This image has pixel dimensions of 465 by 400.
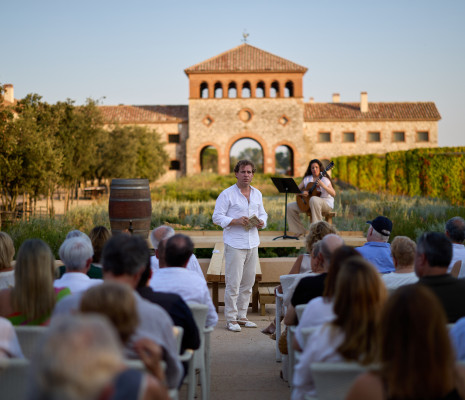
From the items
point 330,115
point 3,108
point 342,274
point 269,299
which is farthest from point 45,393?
point 330,115

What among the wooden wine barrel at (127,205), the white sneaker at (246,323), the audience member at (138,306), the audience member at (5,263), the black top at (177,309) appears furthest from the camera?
the wooden wine barrel at (127,205)

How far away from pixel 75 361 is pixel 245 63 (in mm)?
35249

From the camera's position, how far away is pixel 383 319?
1773mm

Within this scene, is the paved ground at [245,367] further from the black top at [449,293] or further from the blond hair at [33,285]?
the blond hair at [33,285]

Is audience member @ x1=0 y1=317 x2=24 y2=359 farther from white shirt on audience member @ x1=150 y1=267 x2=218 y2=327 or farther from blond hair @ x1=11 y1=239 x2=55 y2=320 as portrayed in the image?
white shirt on audience member @ x1=150 y1=267 x2=218 y2=327

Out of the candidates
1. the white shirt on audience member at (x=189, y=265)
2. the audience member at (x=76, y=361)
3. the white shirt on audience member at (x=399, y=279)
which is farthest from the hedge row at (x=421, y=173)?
the audience member at (x=76, y=361)

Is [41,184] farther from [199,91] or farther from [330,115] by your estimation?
[330,115]

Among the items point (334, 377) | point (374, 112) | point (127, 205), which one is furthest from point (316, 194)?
point (374, 112)

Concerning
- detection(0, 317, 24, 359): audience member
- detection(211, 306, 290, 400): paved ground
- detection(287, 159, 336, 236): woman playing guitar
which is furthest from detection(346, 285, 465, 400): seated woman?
detection(287, 159, 336, 236): woman playing guitar

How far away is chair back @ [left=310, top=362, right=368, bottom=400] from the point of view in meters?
1.95

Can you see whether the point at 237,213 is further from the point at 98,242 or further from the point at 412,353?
the point at 412,353

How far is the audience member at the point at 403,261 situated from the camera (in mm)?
3574

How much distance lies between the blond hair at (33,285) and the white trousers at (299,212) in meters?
5.80

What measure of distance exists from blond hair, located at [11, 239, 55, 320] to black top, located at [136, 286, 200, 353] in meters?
0.52
